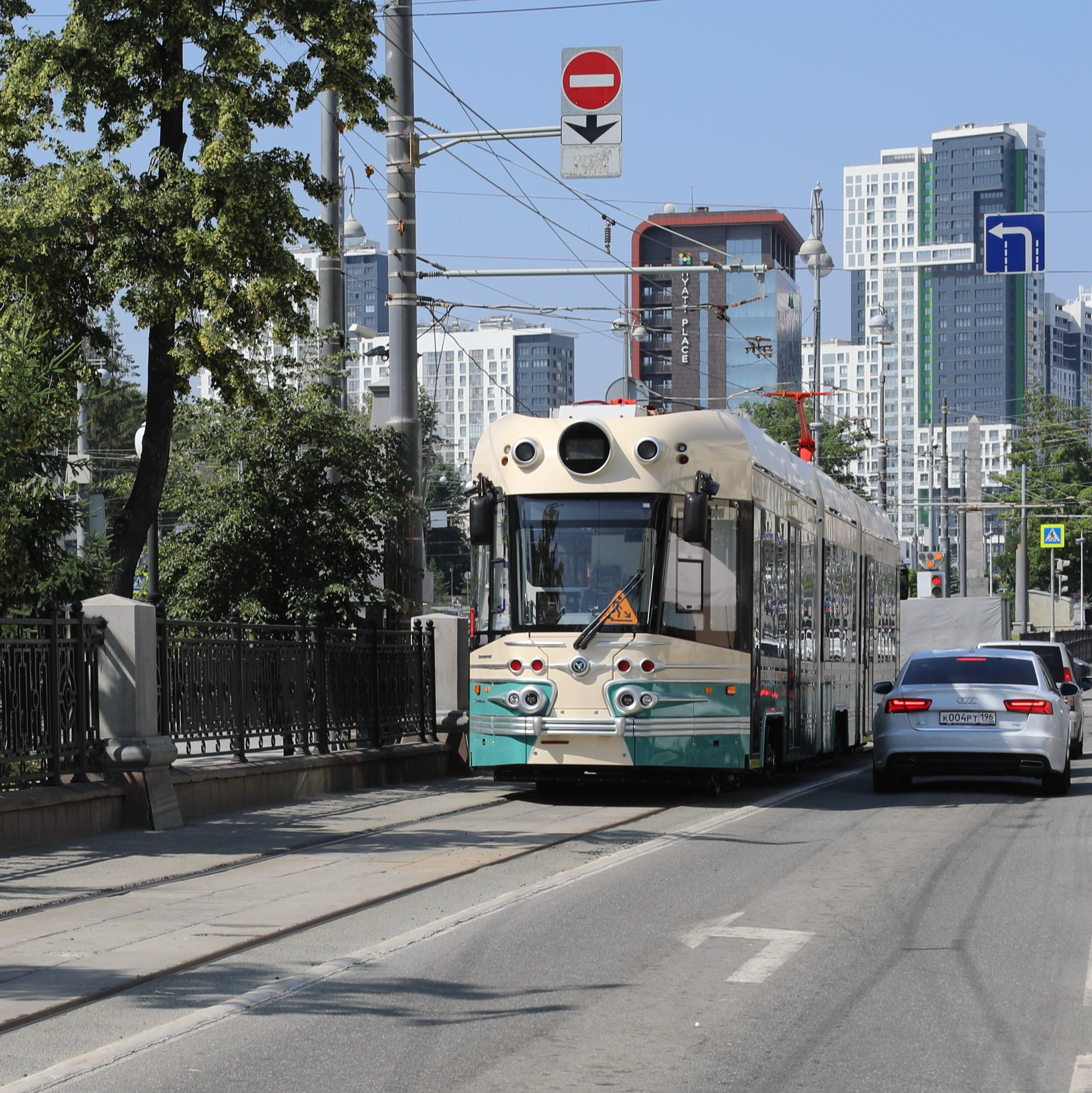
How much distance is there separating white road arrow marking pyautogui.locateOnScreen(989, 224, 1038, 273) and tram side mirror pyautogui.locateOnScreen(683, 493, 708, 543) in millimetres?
14204

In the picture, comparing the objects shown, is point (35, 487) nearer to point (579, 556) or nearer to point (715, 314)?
point (579, 556)

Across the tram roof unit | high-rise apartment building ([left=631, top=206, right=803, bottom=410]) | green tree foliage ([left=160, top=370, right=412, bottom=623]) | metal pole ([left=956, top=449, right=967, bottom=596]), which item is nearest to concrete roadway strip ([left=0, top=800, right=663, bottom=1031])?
the tram roof unit

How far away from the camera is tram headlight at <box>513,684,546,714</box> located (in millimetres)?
15789

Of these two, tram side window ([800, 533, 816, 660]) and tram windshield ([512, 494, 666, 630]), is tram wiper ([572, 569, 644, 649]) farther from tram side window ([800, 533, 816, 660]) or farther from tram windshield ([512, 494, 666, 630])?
tram side window ([800, 533, 816, 660])

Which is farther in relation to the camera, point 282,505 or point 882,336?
point 882,336

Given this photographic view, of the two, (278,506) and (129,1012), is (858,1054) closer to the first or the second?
(129,1012)

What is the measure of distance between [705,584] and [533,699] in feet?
6.06

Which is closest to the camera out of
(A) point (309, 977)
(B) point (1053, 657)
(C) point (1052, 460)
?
(A) point (309, 977)

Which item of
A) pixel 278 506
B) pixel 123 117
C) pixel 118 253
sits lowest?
pixel 278 506

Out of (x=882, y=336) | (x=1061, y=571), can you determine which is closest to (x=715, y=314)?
(x=1061, y=571)

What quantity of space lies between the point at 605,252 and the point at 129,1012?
2772 cm

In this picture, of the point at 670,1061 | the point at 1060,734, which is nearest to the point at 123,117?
the point at 1060,734

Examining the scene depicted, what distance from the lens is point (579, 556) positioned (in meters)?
15.9

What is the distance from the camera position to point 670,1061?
614 cm
